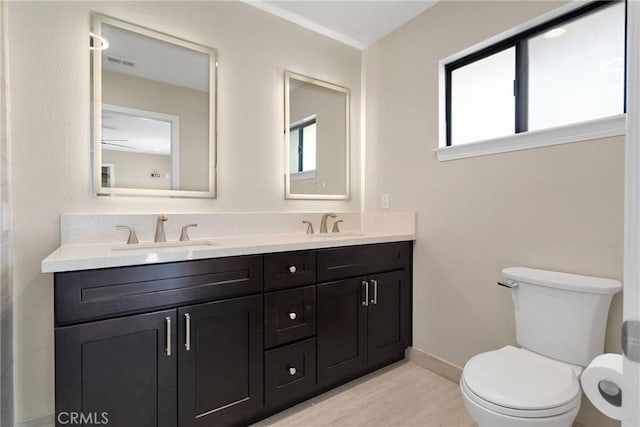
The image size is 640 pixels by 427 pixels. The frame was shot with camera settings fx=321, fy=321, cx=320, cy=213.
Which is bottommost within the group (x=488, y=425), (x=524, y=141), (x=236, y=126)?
(x=488, y=425)

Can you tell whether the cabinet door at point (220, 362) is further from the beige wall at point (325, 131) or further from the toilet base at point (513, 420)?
the beige wall at point (325, 131)

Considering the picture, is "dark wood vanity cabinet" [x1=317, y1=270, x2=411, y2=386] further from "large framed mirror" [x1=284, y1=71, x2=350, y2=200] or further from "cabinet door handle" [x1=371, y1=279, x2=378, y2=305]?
"large framed mirror" [x1=284, y1=71, x2=350, y2=200]

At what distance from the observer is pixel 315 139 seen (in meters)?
2.48

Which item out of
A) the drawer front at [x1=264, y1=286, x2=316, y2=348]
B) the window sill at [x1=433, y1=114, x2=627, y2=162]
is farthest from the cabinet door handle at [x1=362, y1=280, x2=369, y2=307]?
the window sill at [x1=433, y1=114, x2=627, y2=162]

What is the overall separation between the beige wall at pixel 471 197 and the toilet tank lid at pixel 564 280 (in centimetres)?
7

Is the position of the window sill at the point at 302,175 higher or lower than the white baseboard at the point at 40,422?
higher

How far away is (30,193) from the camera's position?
5.01 ft

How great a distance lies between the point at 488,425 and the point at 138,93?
2.24 m

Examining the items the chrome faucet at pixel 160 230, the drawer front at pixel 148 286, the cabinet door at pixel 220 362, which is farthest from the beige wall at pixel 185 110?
the cabinet door at pixel 220 362

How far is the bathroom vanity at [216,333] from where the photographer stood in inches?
46.9

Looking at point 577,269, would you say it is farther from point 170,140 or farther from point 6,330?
point 6,330

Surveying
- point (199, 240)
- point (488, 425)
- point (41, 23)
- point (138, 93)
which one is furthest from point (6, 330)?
point (488, 425)

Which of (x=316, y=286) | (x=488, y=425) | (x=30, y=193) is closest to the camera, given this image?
(x=488, y=425)

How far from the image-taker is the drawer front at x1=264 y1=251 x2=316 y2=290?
5.24 feet
